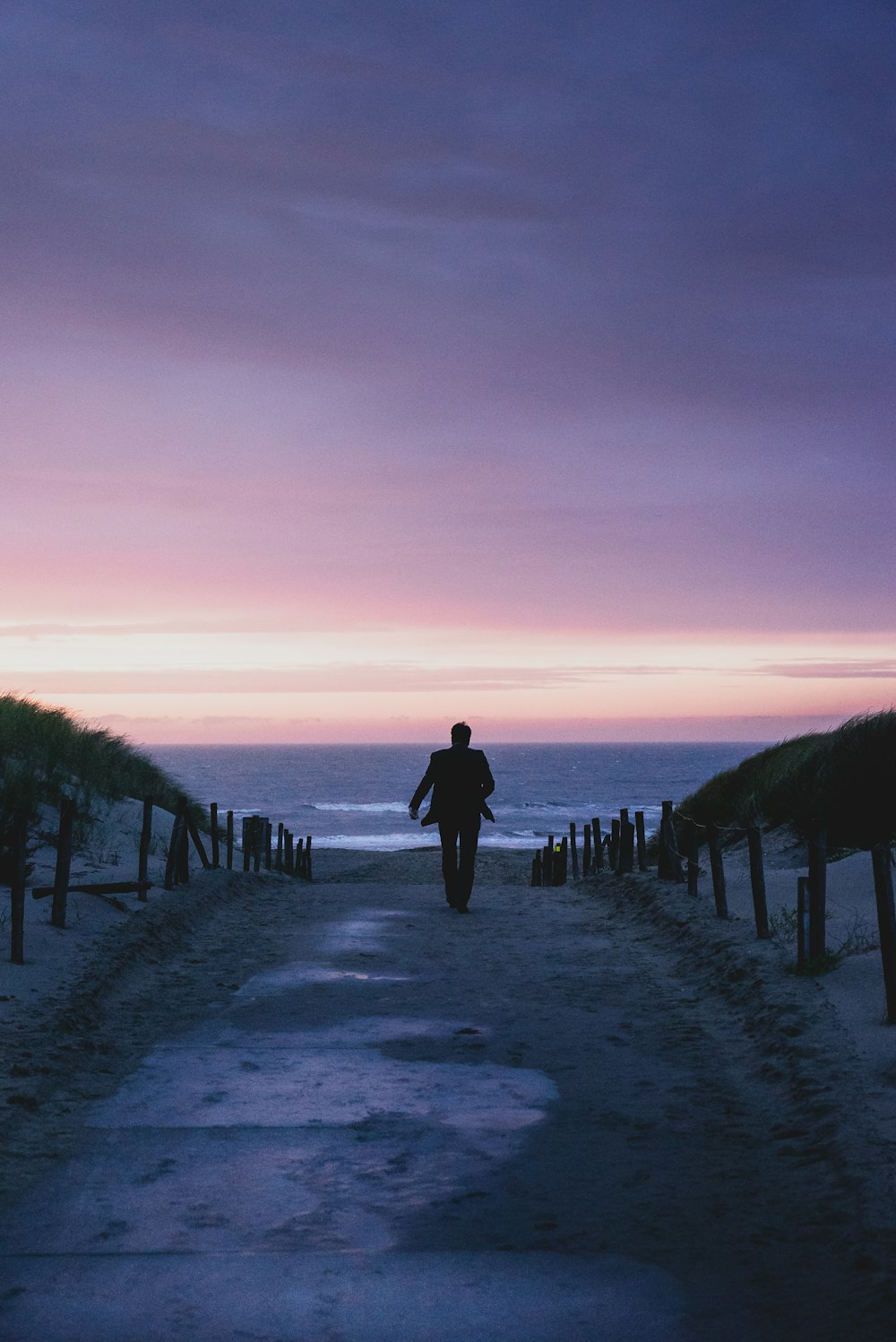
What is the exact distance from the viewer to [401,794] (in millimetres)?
117188

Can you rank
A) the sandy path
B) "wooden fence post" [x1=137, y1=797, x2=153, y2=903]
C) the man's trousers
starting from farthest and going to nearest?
1. the man's trousers
2. "wooden fence post" [x1=137, y1=797, x2=153, y2=903]
3. the sandy path

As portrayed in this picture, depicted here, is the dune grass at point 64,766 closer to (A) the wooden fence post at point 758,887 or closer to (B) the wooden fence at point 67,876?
(B) the wooden fence at point 67,876

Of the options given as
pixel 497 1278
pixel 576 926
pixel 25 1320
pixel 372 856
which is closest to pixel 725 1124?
pixel 497 1278

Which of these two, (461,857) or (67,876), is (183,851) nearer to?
(461,857)

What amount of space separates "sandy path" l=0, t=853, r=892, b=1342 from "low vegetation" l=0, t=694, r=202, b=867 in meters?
8.49

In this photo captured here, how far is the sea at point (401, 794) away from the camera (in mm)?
72188

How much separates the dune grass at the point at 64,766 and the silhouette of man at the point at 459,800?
18.3ft

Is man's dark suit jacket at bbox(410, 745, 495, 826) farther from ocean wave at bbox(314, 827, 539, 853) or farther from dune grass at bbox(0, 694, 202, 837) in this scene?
ocean wave at bbox(314, 827, 539, 853)

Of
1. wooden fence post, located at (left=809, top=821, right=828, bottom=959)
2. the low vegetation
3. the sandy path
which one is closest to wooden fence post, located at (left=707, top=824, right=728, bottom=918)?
the sandy path

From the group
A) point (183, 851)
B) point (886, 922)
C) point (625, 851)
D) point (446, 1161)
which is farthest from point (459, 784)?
point (446, 1161)

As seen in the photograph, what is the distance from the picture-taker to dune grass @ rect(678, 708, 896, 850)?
55.6 ft

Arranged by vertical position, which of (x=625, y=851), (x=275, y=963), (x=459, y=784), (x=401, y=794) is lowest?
(x=401, y=794)

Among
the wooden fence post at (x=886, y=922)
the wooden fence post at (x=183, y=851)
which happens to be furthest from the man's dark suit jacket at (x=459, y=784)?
the wooden fence post at (x=886, y=922)

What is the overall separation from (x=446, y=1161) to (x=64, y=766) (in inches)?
784
